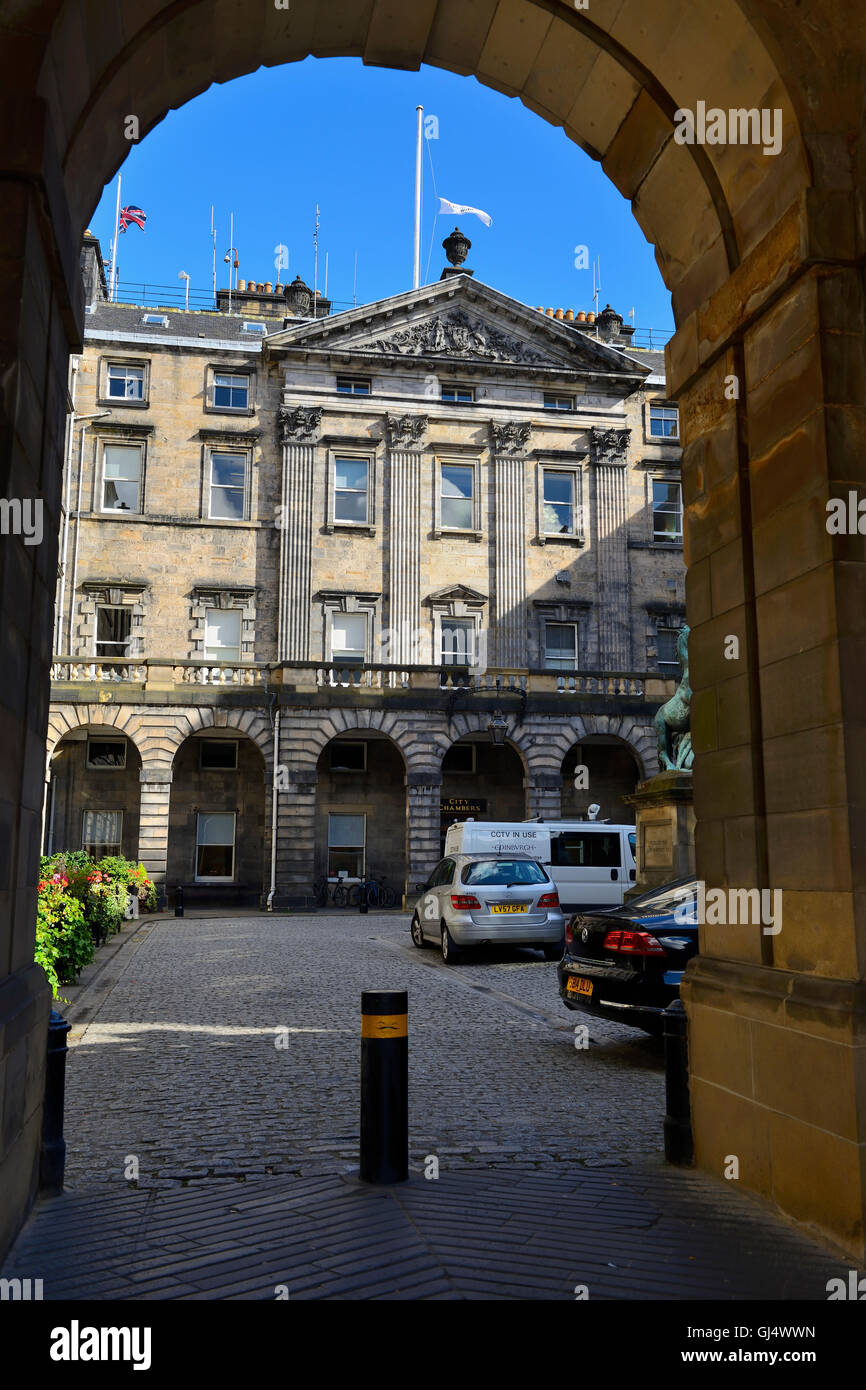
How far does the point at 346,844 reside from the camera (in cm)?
3597

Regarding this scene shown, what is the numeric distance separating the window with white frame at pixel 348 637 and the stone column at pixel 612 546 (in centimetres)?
842

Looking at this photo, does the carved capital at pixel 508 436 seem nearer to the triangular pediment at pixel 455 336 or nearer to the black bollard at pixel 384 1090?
the triangular pediment at pixel 455 336

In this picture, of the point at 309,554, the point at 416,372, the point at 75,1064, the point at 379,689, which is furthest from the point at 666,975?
the point at 416,372

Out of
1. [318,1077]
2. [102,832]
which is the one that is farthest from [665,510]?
[318,1077]

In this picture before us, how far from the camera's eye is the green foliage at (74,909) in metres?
12.4

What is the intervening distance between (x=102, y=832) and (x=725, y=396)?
105 feet

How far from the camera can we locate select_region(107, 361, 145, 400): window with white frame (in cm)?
3688

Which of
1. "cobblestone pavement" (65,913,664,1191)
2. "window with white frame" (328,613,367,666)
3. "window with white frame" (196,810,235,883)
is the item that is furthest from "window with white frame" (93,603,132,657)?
"cobblestone pavement" (65,913,664,1191)

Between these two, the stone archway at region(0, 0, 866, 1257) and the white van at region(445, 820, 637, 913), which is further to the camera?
the white van at region(445, 820, 637, 913)

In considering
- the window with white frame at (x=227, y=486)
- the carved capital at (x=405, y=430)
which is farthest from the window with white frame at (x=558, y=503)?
the window with white frame at (x=227, y=486)

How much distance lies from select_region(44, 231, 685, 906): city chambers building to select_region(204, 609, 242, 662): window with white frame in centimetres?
8

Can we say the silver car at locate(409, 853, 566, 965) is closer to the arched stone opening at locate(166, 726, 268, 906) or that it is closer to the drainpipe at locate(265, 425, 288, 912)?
the drainpipe at locate(265, 425, 288, 912)
